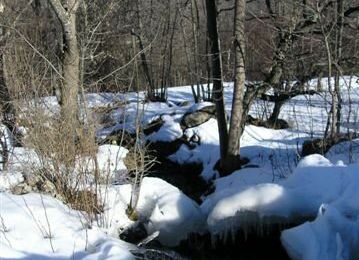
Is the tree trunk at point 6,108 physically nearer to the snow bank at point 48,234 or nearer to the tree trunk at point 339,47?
the snow bank at point 48,234

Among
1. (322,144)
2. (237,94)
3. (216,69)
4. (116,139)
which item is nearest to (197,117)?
(116,139)

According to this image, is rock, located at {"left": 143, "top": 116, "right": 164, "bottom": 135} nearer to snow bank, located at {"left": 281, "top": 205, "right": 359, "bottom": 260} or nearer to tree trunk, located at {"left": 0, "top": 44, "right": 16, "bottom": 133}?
tree trunk, located at {"left": 0, "top": 44, "right": 16, "bottom": 133}

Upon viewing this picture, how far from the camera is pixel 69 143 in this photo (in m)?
7.03

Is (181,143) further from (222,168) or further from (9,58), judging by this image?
(9,58)

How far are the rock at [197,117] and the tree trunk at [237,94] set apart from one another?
7.81ft

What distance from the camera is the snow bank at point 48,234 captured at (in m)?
5.42

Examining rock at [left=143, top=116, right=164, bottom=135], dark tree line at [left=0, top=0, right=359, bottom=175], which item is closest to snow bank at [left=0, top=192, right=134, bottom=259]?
dark tree line at [left=0, top=0, right=359, bottom=175]

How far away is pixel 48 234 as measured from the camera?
580cm

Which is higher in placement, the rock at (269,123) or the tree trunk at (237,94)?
the tree trunk at (237,94)

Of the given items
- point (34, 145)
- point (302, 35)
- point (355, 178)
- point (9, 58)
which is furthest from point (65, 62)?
point (355, 178)

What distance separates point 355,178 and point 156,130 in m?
7.65

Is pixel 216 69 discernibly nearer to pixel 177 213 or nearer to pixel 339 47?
pixel 339 47

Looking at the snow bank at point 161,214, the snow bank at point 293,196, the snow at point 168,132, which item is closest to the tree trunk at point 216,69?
the snow at point 168,132

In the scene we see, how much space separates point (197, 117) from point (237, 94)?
9.70 ft
